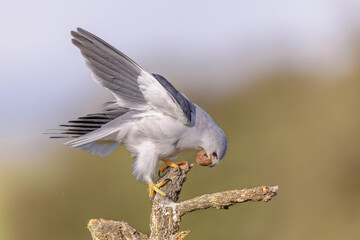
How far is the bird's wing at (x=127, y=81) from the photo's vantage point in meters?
3.33

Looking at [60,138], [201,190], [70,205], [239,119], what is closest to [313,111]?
[239,119]

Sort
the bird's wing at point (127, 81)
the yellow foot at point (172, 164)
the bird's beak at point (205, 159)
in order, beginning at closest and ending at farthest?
the bird's wing at point (127, 81) → the yellow foot at point (172, 164) → the bird's beak at point (205, 159)

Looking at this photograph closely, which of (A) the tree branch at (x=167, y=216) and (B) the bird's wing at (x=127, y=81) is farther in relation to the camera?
(B) the bird's wing at (x=127, y=81)

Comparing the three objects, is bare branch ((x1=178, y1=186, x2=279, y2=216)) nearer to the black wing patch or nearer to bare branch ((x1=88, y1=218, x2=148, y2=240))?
bare branch ((x1=88, y1=218, x2=148, y2=240))

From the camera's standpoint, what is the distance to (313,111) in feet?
25.2

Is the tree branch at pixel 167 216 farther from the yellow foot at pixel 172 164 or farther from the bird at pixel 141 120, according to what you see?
the yellow foot at pixel 172 164

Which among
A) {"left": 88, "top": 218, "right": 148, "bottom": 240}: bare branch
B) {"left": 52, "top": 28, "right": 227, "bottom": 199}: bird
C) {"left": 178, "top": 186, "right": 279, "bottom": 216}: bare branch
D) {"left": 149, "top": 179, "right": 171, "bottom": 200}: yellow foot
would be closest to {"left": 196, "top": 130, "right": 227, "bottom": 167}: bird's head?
{"left": 52, "top": 28, "right": 227, "bottom": 199}: bird

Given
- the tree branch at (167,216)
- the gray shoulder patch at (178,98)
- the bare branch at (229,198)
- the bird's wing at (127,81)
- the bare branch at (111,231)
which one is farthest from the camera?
the gray shoulder patch at (178,98)

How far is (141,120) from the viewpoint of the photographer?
368 cm

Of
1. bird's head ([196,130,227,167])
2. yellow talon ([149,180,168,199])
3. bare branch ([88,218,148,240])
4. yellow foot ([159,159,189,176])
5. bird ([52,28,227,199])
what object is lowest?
bare branch ([88,218,148,240])

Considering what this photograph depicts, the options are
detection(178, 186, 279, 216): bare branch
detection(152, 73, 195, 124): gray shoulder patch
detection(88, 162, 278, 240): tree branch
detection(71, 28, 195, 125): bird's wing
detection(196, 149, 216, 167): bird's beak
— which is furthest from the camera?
detection(196, 149, 216, 167): bird's beak

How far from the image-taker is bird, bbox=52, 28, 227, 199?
3.39 m

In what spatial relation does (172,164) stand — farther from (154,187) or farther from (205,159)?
(154,187)

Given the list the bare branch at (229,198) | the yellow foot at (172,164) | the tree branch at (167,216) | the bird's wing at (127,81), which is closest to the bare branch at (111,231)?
the tree branch at (167,216)
